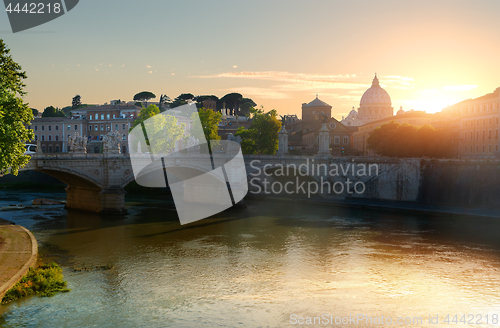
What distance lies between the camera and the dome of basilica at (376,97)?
130250 millimetres

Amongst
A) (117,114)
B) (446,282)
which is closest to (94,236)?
(446,282)

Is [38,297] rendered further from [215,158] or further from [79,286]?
[215,158]

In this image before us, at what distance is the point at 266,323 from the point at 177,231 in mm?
17682

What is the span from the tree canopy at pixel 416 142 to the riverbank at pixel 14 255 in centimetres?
4922

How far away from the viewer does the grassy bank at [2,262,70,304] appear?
16875mm

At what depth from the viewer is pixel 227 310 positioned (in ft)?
56.6

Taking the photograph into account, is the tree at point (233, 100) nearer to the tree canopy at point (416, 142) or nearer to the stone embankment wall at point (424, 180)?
the tree canopy at point (416, 142)

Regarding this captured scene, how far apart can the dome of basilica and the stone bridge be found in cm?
8047

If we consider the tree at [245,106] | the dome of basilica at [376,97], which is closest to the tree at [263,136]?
the tree at [245,106]

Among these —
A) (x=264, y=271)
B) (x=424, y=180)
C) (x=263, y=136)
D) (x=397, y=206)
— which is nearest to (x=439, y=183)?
(x=424, y=180)

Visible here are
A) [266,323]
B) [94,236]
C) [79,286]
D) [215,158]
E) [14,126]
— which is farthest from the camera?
[215,158]

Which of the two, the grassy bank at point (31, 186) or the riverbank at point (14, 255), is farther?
the grassy bank at point (31, 186)

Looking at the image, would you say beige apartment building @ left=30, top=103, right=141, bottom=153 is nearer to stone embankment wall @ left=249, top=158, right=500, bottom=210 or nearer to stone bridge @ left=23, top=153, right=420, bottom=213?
stone bridge @ left=23, top=153, right=420, bottom=213

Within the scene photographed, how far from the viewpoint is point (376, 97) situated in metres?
130
